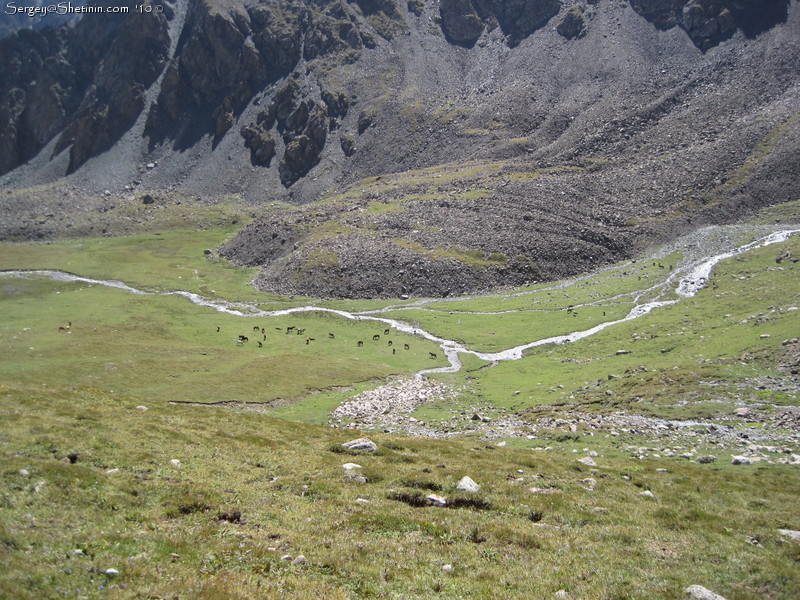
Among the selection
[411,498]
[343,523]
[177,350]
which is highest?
[343,523]

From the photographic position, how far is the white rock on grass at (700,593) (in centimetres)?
1619

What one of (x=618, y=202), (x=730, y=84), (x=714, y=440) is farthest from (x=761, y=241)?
(x=714, y=440)

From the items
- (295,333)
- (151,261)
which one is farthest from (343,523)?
(151,261)

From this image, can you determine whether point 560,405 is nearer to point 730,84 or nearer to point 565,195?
point 565,195

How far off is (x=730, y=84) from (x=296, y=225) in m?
134

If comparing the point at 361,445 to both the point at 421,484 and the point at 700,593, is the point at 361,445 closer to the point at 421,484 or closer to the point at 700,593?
the point at 421,484

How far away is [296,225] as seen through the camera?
143m

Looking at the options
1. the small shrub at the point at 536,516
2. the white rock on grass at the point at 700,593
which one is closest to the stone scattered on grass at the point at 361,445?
the small shrub at the point at 536,516

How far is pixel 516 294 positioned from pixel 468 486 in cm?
8527

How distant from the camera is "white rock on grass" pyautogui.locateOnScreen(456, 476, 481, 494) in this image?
25.7 metres

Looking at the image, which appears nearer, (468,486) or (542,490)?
(468,486)

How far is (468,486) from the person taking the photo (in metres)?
25.9

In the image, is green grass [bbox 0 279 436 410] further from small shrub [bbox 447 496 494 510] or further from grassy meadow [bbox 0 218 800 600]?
small shrub [bbox 447 496 494 510]

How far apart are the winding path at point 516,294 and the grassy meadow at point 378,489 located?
8502mm
